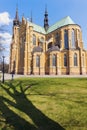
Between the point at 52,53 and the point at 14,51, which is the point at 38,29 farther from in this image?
the point at 52,53

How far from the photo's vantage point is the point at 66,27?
53.8 metres

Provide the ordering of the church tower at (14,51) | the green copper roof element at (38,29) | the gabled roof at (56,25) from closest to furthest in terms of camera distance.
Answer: the gabled roof at (56,25), the church tower at (14,51), the green copper roof element at (38,29)

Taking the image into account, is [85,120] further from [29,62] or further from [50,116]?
[29,62]

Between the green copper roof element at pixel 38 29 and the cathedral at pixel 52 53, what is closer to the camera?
the cathedral at pixel 52 53

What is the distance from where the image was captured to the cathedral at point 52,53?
48472 mm

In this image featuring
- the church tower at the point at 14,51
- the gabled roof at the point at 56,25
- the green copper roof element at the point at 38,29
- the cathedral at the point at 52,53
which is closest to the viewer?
the cathedral at the point at 52,53

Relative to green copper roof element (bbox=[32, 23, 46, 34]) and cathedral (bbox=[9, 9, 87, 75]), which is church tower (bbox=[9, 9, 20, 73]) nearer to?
cathedral (bbox=[9, 9, 87, 75])

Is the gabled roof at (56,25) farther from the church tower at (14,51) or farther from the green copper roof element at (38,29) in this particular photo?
the church tower at (14,51)

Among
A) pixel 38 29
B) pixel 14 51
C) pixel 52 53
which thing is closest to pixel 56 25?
pixel 38 29

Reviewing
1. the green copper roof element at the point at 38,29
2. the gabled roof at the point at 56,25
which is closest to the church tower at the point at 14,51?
the green copper roof element at the point at 38,29

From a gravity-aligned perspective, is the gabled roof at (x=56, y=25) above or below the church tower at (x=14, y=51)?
above

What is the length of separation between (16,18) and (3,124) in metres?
65.1

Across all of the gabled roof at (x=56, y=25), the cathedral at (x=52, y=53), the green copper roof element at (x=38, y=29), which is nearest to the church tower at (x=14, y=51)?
the cathedral at (x=52, y=53)

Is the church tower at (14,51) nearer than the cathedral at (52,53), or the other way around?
the cathedral at (52,53)
